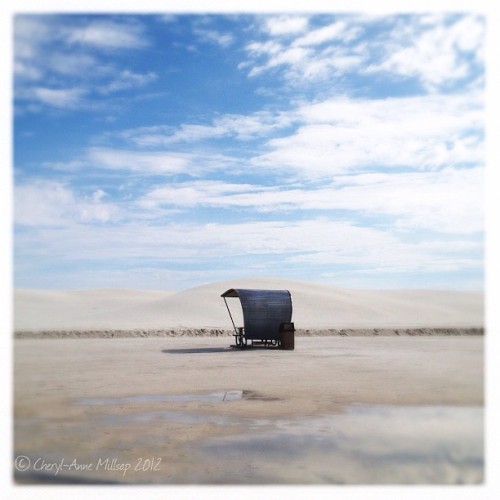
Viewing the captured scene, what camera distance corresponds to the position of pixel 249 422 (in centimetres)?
985

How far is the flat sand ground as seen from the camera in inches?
314

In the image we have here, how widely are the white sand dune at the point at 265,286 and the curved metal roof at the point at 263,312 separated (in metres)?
13.3

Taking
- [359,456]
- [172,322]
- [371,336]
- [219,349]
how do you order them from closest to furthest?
[359,456], [219,349], [371,336], [172,322]

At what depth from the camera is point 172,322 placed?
38.2 m

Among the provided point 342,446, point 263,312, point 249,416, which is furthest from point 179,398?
point 263,312

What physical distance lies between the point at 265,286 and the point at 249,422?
5155cm

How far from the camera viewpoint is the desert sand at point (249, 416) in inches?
315

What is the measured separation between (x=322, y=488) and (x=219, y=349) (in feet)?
48.6

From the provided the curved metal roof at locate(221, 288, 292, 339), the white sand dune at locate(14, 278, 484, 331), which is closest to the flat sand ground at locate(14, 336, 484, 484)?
the curved metal roof at locate(221, 288, 292, 339)

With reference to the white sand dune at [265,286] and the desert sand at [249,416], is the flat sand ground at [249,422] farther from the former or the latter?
the white sand dune at [265,286]

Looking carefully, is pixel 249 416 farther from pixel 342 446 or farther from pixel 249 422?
pixel 342 446

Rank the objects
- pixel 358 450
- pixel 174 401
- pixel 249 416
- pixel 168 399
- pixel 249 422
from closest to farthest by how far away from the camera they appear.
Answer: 1. pixel 358 450
2. pixel 249 422
3. pixel 249 416
4. pixel 174 401
5. pixel 168 399
